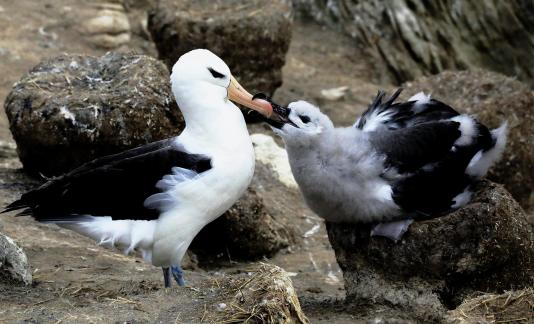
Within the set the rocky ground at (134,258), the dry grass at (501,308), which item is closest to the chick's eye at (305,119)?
the rocky ground at (134,258)

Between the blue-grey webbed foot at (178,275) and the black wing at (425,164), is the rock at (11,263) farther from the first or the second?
the black wing at (425,164)

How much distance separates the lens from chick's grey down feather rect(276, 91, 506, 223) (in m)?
5.68

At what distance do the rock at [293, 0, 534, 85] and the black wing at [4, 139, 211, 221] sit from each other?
7.81 metres

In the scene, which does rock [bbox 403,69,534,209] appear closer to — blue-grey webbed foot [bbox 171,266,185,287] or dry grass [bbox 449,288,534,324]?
blue-grey webbed foot [bbox 171,266,185,287]

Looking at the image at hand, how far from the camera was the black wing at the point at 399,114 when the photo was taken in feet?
20.1

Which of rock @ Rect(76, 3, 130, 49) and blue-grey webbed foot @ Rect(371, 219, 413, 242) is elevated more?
blue-grey webbed foot @ Rect(371, 219, 413, 242)

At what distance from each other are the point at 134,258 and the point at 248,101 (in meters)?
1.74

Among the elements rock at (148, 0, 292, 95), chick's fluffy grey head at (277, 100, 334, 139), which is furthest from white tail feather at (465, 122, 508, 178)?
rock at (148, 0, 292, 95)

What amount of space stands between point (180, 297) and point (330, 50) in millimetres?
8587

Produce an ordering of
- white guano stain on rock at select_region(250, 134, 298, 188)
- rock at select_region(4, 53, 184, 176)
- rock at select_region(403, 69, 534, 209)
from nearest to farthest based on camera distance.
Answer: rock at select_region(4, 53, 184, 176) < rock at select_region(403, 69, 534, 209) < white guano stain on rock at select_region(250, 134, 298, 188)

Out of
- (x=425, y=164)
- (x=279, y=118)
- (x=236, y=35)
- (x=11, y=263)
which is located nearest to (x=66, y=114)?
(x=11, y=263)

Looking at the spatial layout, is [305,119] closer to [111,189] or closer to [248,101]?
[248,101]

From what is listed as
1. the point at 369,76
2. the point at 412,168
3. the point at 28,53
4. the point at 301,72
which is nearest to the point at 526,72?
the point at 369,76

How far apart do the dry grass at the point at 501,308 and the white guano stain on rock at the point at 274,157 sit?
13.7ft
